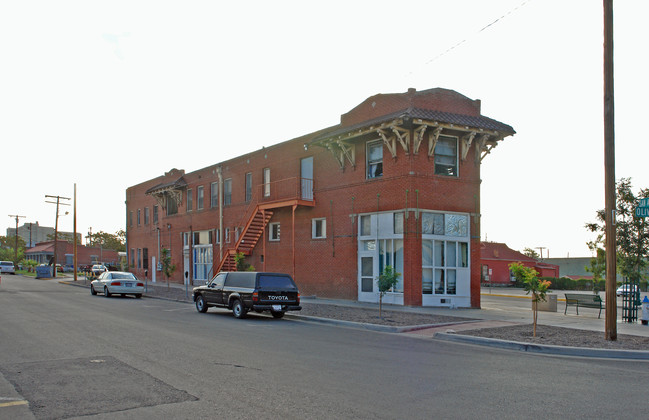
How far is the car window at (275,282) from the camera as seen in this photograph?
17859 mm

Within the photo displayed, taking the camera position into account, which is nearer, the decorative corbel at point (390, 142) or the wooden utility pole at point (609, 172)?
the wooden utility pole at point (609, 172)

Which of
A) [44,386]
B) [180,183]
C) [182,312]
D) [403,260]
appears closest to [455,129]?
[403,260]

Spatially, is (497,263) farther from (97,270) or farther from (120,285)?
(120,285)

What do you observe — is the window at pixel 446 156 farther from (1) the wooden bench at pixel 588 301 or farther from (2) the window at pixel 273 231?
(2) the window at pixel 273 231

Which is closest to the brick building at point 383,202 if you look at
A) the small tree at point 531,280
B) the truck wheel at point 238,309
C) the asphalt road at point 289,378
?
the truck wheel at point 238,309

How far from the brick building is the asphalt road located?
9298mm

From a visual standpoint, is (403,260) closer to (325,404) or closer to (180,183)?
(325,404)

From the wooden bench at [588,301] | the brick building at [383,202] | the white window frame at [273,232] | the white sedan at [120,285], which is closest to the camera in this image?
the wooden bench at [588,301]

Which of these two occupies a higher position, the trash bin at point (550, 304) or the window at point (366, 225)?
the window at point (366, 225)

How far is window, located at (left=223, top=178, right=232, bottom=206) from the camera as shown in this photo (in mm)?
35500

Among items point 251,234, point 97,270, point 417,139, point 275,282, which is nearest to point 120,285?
point 251,234

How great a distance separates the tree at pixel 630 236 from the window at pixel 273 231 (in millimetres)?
16881

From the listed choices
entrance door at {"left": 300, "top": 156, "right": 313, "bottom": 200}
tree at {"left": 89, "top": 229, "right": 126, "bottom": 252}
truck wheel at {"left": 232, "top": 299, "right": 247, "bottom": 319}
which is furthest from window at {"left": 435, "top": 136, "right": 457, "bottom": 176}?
tree at {"left": 89, "top": 229, "right": 126, "bottom": 252}

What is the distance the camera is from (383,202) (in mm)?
23031
